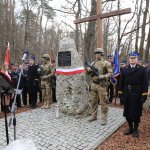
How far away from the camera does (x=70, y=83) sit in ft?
24.5

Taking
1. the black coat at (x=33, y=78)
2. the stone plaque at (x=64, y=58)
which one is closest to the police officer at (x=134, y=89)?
the stone plaque at (x=64, y=58)

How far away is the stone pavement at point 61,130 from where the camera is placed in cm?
523

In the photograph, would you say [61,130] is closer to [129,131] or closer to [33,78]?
[129,131]

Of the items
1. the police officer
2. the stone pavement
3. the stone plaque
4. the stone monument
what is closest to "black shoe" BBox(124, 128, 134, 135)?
the police officer

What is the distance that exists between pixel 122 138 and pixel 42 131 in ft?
6.91

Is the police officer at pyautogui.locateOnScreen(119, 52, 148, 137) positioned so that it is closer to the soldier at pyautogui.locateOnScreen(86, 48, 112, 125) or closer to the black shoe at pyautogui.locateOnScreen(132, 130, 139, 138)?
the black shoe at pyautogui.locateOnScreen(132, 130, 139, 138)

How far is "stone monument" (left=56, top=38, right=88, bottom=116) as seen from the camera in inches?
291

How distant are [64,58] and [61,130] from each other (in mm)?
2611

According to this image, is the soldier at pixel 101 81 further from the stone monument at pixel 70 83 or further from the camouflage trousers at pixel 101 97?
the stone monument at pixel 70 83

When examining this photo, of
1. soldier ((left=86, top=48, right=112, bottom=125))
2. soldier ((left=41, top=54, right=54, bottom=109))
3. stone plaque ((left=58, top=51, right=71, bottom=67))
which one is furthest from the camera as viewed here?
soldier ((left=41, top=54, right=54, bottom=109))

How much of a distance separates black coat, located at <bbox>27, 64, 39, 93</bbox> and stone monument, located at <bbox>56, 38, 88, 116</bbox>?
4.10 feet

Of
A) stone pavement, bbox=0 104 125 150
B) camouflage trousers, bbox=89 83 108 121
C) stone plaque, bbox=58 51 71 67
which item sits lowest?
stone pavement, bbox=0 104 125 150

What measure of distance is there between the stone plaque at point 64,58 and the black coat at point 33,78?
1312mm

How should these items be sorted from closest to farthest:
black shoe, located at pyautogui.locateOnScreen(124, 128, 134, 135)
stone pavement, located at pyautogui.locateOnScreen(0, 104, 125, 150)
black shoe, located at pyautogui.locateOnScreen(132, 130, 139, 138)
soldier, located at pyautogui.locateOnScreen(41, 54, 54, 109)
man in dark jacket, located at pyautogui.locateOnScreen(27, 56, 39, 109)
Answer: stone pavement, located at pyautogui.locateOnScreen(0, 104, 125, 150)
black shoe, located at pyautogui.locateOnScreen(132, 130, 139, 138)
black shoe, located at pyautogui.locateOnScreen(124, 128, 134, 135)
soldier, located at pyautogui.locateOnScreen(41, 54, 54, 109)
man in dark jacket, located at pyautogui.locateOnScreen(27, 56, 39, 109)
